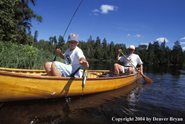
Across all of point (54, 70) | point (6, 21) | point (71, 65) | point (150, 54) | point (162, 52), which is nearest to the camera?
point (54, 70)

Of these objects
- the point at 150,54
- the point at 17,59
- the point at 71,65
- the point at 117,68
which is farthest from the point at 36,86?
the point at 150,54

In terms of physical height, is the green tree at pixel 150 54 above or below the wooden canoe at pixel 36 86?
above

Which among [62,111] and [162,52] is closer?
[62,111]

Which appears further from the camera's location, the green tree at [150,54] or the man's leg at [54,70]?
the green tree at [150,54]

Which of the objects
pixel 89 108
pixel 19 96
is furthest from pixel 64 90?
pixel 19 96

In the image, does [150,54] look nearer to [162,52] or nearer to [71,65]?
[162,52]

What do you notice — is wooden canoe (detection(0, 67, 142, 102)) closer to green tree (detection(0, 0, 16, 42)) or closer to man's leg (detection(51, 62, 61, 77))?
man's leg (detection(51, 62, 61, 77))

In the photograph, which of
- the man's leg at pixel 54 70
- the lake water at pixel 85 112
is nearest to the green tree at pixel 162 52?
the lake water at pixel 85 112

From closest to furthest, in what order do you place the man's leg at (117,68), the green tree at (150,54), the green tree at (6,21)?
the man's leg at (117,68) → the green tree at (6,21) → the green tree at (150,54)

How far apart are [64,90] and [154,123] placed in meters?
2.50

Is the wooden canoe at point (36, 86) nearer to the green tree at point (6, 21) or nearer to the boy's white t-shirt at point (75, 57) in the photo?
the boy's white t-shirt at point (75, 57)

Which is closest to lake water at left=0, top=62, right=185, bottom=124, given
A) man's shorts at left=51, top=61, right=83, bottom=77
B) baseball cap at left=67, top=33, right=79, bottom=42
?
man's shorts at left=51, top=61, right=83, bottom=77

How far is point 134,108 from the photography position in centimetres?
324

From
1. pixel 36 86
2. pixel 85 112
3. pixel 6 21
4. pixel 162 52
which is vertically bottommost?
pixel 85 112
